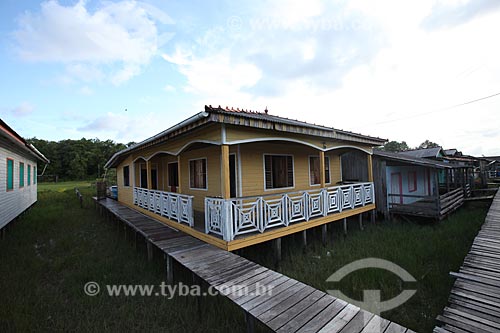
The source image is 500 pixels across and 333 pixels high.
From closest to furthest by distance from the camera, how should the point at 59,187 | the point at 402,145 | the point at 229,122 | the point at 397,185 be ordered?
the point at 229,122 < the point at 397,185 < the point at 59,187 < the point at 402,145

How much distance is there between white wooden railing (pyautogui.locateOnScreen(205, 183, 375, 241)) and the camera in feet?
15.5

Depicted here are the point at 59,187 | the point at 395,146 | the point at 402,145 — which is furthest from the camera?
the point at 402,145

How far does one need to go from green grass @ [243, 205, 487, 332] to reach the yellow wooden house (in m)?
0.83

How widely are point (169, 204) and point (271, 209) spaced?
326cm

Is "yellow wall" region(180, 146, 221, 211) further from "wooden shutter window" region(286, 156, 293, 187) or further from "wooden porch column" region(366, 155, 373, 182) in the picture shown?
"wooden porch column" region(366, 155, 373, 182)

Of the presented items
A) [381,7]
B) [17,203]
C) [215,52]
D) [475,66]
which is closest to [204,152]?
[215,52]

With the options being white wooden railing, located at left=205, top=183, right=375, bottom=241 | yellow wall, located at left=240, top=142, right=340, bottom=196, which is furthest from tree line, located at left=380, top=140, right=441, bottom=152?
white wooden railing, located at left=205, top=183, right=375, bottom=241

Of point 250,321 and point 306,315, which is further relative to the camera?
point 250,321

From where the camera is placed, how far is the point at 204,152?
8.08 meters

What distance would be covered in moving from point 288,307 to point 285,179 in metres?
5.81

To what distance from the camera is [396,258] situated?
529cm

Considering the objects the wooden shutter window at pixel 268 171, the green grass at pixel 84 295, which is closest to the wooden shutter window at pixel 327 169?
the wooden shutter window at pixel 268 171

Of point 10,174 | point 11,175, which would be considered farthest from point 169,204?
point 11,175

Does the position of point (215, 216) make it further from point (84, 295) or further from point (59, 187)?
point (59, 187)
